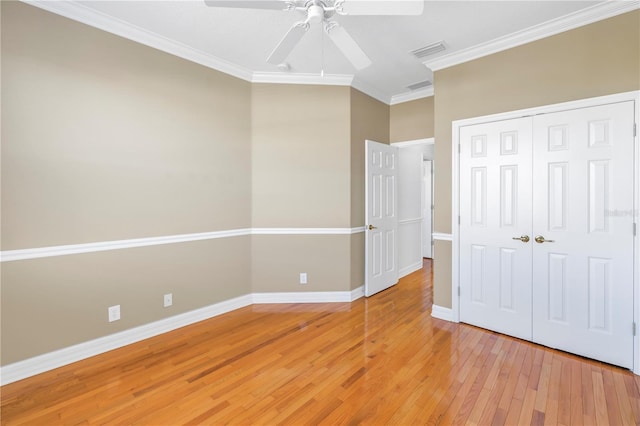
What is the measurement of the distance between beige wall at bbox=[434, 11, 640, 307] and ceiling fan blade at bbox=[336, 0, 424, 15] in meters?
1.78

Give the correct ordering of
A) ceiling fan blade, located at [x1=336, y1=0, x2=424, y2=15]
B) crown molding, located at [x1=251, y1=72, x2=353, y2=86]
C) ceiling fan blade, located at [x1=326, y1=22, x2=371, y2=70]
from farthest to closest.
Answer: crown molding, located at [x1=251, y1=72, x2=353, y2=86] < ceiling fan blade, located at [x1=326, y1=22, x2=371, y2=70] < ceiling fan blade, located at [x1=336, y1=0, x2=424, y2=15]

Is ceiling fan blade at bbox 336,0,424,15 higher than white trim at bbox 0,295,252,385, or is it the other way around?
ceiling fan blade at bbox 336,0,424,15

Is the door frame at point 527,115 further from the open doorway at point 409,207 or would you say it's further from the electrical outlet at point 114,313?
the electrical outlet at point 114,313

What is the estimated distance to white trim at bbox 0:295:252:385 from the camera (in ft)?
7.32

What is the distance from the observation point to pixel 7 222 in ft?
7.21

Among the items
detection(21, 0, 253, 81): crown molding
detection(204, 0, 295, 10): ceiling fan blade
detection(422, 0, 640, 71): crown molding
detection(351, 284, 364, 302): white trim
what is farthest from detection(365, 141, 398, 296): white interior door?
detection(204, 0, 295, 10): ceiling fan blade

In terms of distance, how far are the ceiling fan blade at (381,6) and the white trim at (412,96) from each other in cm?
272

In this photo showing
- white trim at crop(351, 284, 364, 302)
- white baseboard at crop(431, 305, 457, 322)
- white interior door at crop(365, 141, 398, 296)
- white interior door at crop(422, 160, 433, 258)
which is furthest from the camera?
white interior door at crop(422, 160, 433, 258)

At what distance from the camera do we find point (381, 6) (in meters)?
1.68

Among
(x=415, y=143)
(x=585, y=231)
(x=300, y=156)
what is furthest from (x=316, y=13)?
(x=415, y=143)

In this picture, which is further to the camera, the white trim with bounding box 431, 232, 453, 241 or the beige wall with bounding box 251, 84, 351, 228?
the beige wall with bounding box 251, 84, 351, 228

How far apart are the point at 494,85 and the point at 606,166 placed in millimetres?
1224

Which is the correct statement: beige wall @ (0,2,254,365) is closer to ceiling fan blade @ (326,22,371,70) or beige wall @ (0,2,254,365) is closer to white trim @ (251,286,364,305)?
white trim @ (251,286,364,305)

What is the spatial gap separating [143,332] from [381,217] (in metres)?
3.17
